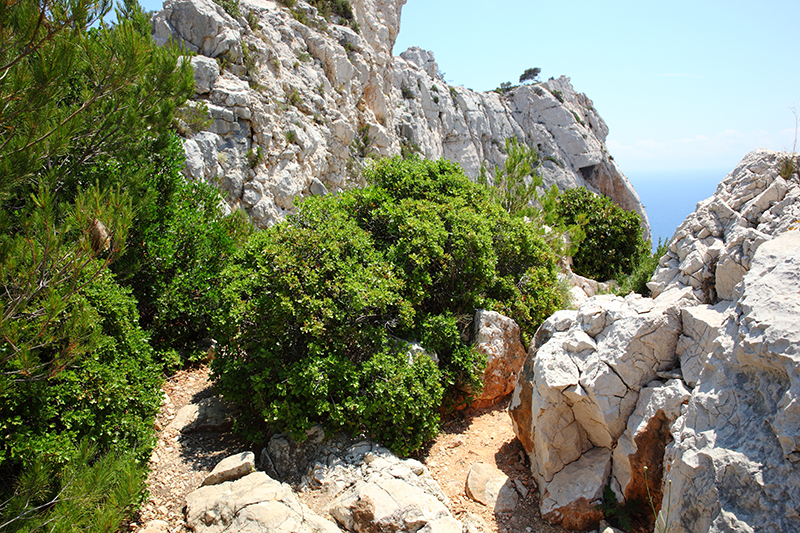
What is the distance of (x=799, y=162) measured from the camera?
512cm

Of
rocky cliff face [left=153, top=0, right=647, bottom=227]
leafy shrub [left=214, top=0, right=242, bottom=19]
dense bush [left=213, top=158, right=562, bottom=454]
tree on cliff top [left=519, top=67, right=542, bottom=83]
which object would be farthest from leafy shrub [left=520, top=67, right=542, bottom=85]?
dense bush [left=213, top=158, right=562, bottom=454]

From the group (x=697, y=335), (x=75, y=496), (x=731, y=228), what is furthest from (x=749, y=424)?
(x=75, y=496)

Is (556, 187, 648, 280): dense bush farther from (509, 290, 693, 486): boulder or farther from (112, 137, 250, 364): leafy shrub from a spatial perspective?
(112, 137, 250, 364): leafy shrub

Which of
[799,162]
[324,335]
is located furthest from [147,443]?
[799,162]

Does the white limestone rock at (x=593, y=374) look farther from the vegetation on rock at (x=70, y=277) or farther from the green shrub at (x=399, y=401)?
the vegetation on rock at (x=70, y=277)

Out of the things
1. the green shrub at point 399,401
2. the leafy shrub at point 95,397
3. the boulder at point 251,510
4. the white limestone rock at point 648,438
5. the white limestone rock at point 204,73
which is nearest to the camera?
the leafy shrub at point 95,397

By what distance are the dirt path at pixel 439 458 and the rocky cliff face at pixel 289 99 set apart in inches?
308

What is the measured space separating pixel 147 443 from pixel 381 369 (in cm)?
269

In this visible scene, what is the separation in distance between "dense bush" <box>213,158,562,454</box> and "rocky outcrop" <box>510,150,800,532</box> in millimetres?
1399

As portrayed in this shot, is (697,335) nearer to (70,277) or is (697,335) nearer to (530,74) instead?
(70,277)

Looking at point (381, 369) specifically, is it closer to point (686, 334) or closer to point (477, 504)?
point (477, 504)

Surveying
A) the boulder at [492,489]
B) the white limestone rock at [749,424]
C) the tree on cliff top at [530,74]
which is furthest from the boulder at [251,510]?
the tree on cliff top at [530,74]

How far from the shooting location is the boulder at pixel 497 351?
688cm

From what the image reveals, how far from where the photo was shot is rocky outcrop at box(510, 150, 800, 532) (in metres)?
3.17
